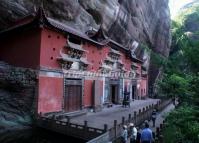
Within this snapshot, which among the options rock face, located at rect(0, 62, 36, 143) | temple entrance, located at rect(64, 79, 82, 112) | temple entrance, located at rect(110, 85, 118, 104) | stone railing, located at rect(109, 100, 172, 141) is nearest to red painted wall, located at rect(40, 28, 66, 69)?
rock face, located at rect(0, 62, 36, 143)

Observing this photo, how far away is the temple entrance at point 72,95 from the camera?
21.5 metres

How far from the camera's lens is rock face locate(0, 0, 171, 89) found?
78.3ft

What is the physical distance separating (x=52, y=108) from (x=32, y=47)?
4974 millimetres

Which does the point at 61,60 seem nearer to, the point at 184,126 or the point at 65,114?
the point at 65,114

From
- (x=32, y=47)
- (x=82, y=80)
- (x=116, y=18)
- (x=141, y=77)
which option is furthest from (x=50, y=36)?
(x=141, y=77)

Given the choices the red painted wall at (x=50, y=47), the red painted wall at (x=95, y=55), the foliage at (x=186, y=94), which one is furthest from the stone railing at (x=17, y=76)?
the foliage at (x=186, y=94)

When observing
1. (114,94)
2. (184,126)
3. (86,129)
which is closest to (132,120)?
(86,129)

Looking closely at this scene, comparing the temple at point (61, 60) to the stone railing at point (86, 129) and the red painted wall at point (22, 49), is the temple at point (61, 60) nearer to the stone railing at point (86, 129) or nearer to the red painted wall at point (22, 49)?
the red painted wall at point (22, 49)

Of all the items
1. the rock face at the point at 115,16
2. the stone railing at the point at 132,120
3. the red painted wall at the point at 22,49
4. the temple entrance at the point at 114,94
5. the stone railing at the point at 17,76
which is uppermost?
the rock face at the point at 115,16

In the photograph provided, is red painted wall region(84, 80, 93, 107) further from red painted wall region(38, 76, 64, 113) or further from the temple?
red painted wall region(38, 76, 64, 113)

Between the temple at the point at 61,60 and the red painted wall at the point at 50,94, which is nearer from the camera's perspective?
the red painted wall at the point at 50,94

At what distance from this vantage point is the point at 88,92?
24.6 m

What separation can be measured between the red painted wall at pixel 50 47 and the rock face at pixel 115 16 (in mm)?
5285

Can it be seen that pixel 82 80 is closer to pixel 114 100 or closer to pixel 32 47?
pixel 32 47
